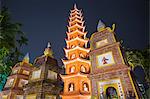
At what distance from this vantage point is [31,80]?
17547mm

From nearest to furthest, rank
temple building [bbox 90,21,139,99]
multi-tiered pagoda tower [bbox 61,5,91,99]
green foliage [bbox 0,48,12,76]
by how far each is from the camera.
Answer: temple building [bbox 90,21,139,99]
green foliage [bbox 0,48,12,76]
multi-tiered pagoda tower [bbox 61,5,91,99]

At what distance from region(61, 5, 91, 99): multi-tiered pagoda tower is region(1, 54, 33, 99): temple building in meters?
5.43

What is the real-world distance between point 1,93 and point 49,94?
9.24m

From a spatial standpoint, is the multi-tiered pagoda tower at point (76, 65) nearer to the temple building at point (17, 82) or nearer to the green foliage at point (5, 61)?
the temple building at point (17, 82)

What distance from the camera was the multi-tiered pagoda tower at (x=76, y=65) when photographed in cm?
1967

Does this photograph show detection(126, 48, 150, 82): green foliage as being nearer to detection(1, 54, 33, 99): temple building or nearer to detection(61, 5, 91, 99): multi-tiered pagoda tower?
detection(61, 5, 91, 99): multi-tiered pagoda tower

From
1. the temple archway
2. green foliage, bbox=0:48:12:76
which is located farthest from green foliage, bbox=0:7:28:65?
the temple archway

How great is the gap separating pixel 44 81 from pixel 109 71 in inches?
299

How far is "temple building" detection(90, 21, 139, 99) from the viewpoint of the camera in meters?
10.4

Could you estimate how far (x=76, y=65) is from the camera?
21703mm

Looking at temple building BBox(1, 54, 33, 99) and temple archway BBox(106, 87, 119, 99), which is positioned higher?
temple building BBox(1, 54, 33, 99)

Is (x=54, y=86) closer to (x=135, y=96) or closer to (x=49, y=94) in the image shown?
(x=49, y=94)

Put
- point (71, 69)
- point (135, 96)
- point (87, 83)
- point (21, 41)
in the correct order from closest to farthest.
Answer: point (135, 96) → point (21, 41) → point (87, 83) → point (71, 69)

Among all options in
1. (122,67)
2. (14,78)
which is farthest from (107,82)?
(14,78)
